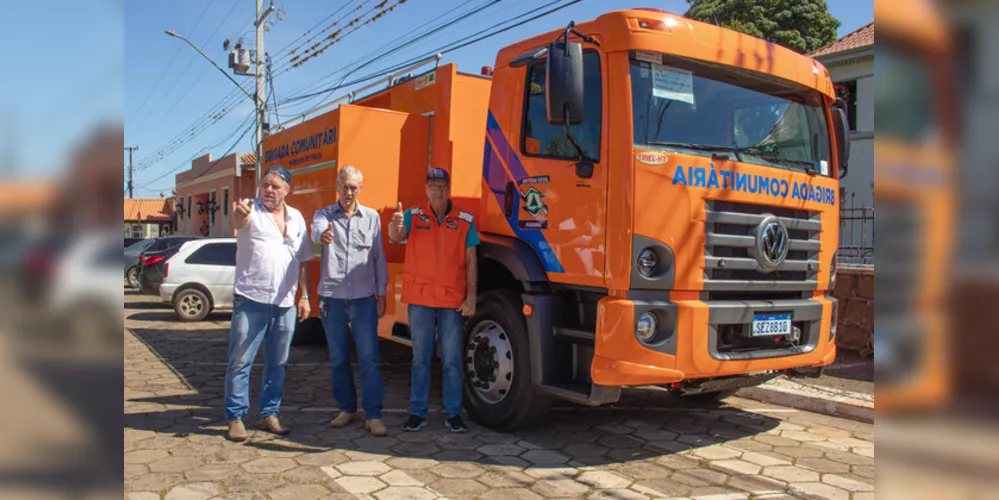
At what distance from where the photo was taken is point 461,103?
6344 millimetres

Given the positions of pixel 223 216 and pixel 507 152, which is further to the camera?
pixel 223 216

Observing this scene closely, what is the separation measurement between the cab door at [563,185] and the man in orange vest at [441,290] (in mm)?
491

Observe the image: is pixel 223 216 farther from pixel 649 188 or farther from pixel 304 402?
pixel 649 188

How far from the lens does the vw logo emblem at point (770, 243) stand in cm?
471

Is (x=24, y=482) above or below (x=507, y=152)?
below

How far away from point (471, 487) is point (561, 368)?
1.15 m

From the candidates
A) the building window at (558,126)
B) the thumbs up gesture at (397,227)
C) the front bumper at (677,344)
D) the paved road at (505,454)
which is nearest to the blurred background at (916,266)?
the paved road at (505,454)

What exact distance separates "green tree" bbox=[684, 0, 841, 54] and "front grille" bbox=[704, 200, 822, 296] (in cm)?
2305

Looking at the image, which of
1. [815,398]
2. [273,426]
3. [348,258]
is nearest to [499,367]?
[348,258]

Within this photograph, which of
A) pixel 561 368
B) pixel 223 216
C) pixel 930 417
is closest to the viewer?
pixel 930 417

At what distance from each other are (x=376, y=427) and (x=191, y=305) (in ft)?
29.9

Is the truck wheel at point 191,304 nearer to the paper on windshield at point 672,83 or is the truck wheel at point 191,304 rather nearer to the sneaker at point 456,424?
the sneaker at point 456,424

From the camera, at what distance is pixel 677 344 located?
441cm

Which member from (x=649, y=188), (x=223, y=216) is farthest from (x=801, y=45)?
(x=223, y=216)
